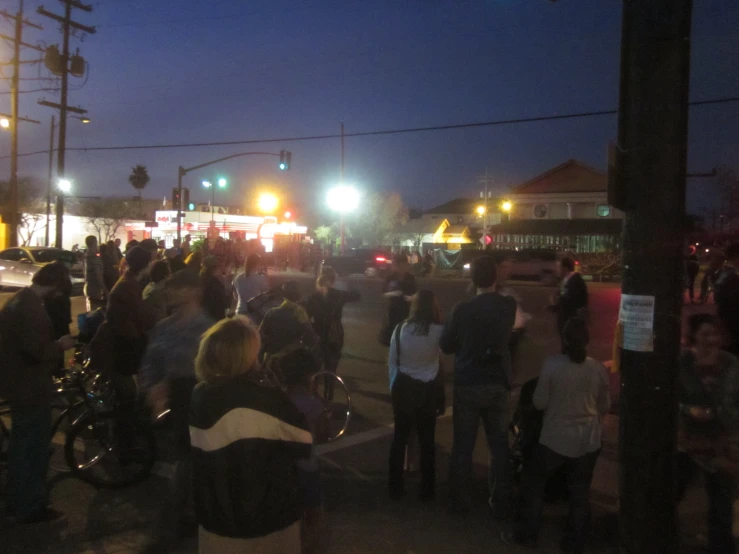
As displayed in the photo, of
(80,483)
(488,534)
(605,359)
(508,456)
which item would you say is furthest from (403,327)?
(605,359)

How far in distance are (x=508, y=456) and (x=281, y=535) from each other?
2.80m

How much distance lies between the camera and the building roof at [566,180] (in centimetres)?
6888

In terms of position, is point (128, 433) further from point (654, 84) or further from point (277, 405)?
point (654, 84)

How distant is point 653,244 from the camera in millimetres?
3994

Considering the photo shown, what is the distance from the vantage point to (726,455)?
14.3 feet

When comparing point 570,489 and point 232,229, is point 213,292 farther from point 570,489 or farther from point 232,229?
point 232,229

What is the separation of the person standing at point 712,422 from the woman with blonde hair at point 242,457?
9.35ft

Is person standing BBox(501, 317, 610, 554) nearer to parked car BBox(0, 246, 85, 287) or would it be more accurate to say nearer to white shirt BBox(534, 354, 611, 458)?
white shirt BBox(534, 354, 611, 458)

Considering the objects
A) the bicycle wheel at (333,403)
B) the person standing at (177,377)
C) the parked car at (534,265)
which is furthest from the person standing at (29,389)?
the parked car at (534,265)

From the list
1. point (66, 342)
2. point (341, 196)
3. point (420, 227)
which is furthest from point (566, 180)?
point (66, 342)

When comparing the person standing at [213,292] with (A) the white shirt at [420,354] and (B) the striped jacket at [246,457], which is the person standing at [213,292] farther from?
(B) the striped jacket at [246,457]

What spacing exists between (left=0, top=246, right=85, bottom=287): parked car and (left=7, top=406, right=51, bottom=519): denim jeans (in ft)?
63.7

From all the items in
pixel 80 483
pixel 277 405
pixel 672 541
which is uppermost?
pixel 277 405

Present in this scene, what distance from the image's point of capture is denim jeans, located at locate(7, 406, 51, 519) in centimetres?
493
